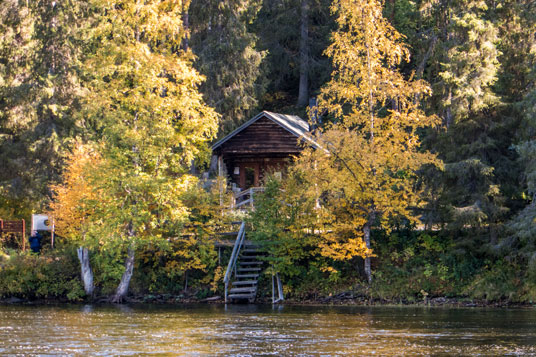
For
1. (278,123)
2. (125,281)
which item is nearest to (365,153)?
(278,123)

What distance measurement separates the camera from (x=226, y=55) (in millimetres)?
46062

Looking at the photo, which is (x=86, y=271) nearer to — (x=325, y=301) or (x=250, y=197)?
(x=250, y=197)

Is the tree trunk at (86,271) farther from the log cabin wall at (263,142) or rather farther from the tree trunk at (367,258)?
the tree trunk at (367,258)

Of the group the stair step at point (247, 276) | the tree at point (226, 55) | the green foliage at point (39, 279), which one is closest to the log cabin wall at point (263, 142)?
the tree at point (226, 55)

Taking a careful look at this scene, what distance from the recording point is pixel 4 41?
4034cm

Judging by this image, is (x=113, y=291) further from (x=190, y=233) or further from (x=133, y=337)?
(x=133, y=337)

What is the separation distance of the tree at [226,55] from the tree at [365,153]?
1513 centimetres

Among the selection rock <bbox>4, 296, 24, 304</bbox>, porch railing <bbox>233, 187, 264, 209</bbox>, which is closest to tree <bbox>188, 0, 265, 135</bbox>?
porch railing <bbox>233, 187, 264, 209</bbox>

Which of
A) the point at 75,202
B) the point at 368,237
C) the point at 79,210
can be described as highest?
the point at 75,202

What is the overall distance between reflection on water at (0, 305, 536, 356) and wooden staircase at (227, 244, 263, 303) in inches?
94.5

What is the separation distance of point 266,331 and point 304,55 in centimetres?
3472

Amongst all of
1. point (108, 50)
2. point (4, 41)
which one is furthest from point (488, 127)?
point (4, 41)

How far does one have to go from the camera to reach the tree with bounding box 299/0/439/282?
29406mm

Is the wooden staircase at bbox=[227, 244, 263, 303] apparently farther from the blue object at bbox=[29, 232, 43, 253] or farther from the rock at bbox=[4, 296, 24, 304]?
the blue object at bbox=[29, 232, 43, 253]
